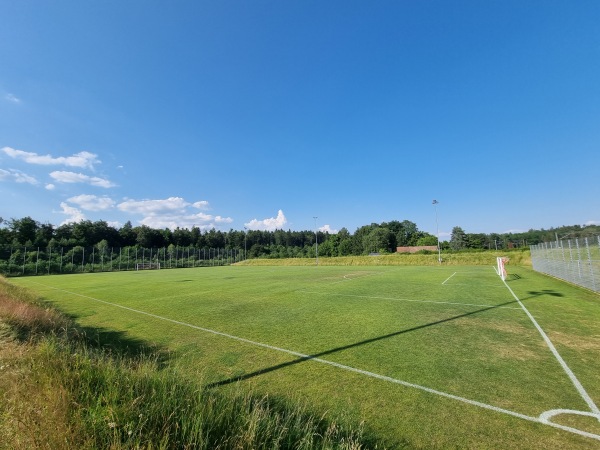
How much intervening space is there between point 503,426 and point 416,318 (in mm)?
6152

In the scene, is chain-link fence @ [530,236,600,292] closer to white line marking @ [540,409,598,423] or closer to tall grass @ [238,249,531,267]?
white line marking @ [540,409,598,423]

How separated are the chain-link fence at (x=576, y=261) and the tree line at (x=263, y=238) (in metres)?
49.9

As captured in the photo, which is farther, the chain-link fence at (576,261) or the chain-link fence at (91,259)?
the chain-link fence at (91,259)

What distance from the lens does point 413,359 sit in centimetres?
602

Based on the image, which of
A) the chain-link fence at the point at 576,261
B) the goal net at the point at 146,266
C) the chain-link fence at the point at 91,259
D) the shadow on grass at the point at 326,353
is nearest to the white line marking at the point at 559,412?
the shadow on grass at the point at 326,353

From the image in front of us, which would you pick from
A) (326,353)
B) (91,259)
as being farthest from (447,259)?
(91,259)

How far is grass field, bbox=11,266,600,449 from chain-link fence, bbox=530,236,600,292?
3053 mm

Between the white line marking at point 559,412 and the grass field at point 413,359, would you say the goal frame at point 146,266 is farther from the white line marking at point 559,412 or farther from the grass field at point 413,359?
the white line marking at point 559,412

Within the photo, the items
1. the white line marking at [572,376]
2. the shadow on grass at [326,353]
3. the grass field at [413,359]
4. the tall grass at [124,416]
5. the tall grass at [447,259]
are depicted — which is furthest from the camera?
the tall grass at [447,259]

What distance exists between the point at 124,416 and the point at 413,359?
16.9ft

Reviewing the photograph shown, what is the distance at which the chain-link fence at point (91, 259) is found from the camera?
4672cm

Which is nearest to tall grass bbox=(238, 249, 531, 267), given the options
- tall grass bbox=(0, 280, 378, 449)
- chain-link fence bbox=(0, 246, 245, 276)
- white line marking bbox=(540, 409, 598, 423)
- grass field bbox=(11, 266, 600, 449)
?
chain-link fence bbox=(0, 246, 245, 276)

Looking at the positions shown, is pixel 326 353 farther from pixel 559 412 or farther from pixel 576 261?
pixel 576 261

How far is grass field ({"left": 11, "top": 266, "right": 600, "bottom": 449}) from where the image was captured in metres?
3.81
